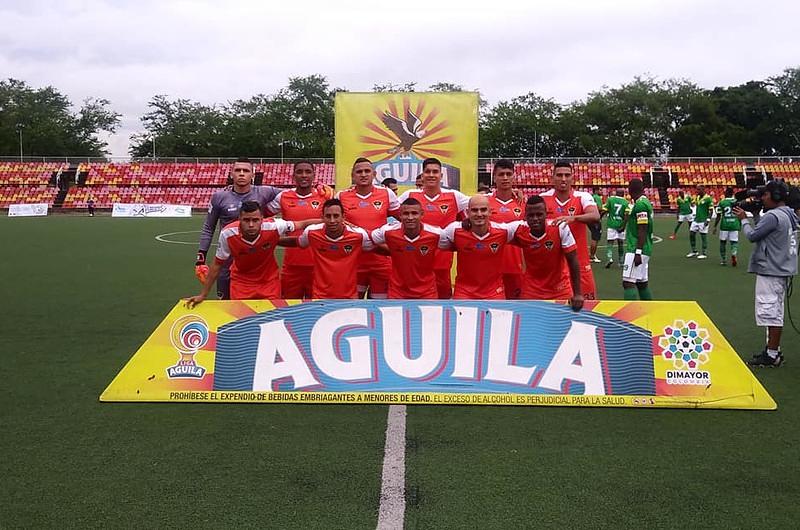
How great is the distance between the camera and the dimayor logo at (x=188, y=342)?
5.15 m

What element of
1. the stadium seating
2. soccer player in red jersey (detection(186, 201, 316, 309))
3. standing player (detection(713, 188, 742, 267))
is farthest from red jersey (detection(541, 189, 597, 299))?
the stadium seating

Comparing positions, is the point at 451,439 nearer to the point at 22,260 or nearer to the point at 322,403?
the point at 322,403

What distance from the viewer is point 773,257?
20.1 feet

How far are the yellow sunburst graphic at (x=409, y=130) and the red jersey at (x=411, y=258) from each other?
10.9 feet

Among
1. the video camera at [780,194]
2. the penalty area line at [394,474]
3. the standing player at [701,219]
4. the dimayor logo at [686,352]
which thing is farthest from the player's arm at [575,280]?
the standing player at [701,219]

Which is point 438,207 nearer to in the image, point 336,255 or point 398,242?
point 398,242

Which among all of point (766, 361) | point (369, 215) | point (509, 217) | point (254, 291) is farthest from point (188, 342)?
point (766, 361)

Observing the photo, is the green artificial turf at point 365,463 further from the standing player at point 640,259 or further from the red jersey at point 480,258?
the standing player at point 640,259

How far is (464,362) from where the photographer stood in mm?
5082

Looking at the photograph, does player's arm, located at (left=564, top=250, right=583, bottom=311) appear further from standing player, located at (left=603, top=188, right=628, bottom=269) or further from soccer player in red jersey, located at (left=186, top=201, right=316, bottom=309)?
standing player, located at (left=603, top=188, right=628, bottom=269)

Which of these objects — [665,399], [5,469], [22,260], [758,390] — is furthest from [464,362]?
[22,260]

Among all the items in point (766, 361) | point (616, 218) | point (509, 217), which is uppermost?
point (509, 217)

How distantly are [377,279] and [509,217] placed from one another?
1.48 metres

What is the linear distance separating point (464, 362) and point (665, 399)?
1.53 metres
